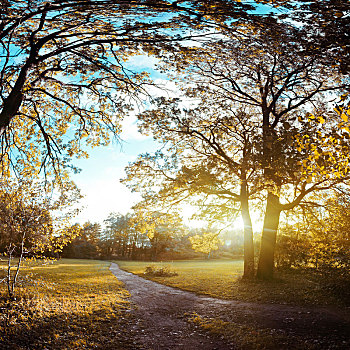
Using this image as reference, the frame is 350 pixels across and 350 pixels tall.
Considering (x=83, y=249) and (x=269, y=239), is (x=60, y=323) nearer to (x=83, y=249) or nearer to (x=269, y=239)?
(x=269, y=239)

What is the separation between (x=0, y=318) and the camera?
6.45 meters

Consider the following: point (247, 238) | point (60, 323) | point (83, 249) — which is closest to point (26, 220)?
point (60, 323)

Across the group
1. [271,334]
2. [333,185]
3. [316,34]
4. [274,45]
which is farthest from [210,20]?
[333,185]

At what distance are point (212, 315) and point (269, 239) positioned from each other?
8.14 metres

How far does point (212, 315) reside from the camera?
27.5 feet

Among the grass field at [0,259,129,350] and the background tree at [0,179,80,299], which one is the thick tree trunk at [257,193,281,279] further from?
the background tree at [0,179,80,299]

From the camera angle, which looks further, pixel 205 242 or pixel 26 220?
pixel 205 242

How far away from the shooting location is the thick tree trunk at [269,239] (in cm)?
1468

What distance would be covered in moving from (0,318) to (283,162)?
34.0ft

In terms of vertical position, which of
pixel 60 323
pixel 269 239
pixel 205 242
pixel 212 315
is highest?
pixel 269 239

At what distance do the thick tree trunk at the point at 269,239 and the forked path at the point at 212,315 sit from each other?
207 inches

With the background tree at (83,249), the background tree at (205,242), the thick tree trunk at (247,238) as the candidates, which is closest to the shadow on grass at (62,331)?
the thick tree trunk at (247,238)

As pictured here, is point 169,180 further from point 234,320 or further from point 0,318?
point 0,318

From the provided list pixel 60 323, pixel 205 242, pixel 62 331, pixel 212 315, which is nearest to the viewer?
pixel 62 331
